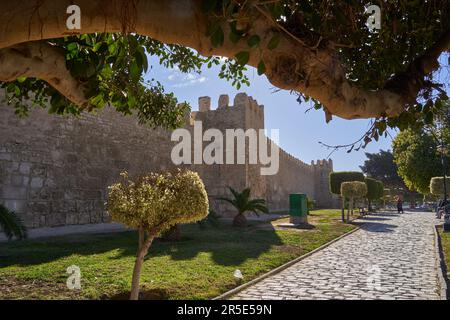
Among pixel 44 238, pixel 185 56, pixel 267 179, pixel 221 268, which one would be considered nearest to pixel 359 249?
pixel 221 268

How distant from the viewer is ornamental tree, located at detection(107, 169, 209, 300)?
528cm

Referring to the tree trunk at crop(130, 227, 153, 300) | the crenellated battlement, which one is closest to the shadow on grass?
the tree trunk at crop(130, 227, 153, 300)

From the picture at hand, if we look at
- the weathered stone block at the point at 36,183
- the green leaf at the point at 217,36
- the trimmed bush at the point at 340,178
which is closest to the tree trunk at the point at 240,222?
the weathered stone block at the point at 36,183

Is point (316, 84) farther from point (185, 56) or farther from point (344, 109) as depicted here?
point (185, 56)

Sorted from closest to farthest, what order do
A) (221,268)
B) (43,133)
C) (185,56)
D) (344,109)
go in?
(344,109), (185,56), (221,268), (43,133)

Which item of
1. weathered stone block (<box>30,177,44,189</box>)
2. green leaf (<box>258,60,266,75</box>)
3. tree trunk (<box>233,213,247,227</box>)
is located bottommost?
tree trunk (<box>233,213,247,227</box>)

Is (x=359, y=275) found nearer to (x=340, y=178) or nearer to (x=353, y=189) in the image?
(x=353, y=189)

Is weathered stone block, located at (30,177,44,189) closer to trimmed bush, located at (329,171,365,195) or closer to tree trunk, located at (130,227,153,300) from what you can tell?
tree trunk, located at (130,227,153,300)

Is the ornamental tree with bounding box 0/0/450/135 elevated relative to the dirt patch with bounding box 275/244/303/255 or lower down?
elevated

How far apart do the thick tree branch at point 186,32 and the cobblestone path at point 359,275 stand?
11.7 ft

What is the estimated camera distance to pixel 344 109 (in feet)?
10.3

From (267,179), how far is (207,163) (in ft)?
17.5

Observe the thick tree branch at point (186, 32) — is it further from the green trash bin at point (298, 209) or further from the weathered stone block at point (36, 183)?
the green trash bin at point (298, 209)

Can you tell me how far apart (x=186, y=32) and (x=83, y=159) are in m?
13.6
